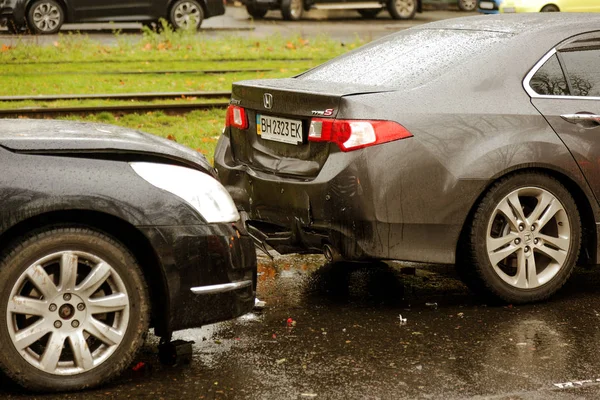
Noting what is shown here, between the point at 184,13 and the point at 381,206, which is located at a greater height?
the point at 381,206

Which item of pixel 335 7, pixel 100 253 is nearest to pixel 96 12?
pixel 335 7

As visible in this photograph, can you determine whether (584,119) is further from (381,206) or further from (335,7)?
(335,7)

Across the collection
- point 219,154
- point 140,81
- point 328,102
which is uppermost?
point 328,102

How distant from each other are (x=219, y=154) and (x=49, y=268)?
224 centimetres

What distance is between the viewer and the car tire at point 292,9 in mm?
27297

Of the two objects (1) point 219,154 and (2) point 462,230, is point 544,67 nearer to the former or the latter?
(2) point 462,230

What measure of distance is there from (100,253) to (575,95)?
9.76ft

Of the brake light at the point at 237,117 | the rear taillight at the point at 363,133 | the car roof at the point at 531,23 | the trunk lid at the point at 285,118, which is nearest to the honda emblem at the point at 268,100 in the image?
the trunk lid at the point at 285,118

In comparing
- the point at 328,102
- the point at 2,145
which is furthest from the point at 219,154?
the point at 2,145

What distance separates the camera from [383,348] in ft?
17.4

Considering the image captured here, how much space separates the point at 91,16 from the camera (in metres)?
21.5

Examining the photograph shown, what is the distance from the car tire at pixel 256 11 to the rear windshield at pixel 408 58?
2088 centimetres

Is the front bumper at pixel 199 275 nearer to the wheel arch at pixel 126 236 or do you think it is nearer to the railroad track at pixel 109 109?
the wheel arch at pixel 126 236

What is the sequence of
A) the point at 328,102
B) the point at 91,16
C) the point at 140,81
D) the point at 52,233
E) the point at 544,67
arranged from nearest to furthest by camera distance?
the point at 52,233 → the point at 328,102 → the point at 544,67 → the point at 140,81 → the point at 91,16
